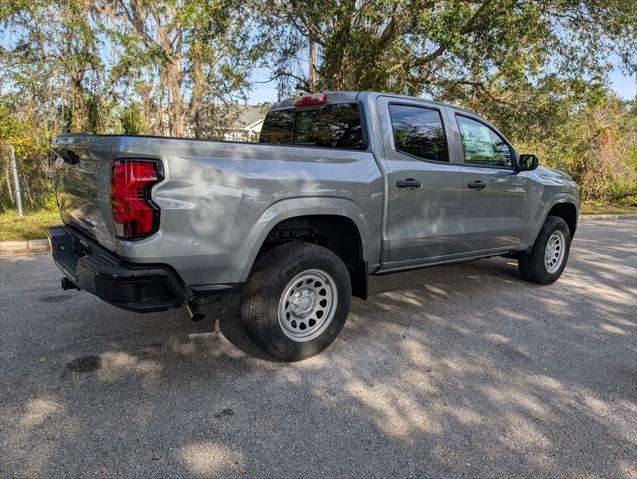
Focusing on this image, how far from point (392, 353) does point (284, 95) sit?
1095 cm

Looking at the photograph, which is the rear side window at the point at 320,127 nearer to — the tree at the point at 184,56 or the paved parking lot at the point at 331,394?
the paved parking lot at the point at 331,394

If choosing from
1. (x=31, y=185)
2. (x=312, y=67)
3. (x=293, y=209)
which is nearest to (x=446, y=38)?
(x=312, y=67)

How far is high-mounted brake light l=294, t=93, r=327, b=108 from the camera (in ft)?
13.4

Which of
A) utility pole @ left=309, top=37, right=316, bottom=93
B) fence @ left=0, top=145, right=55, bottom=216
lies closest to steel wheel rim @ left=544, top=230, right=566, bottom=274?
utility pole @ left=309, top=37, right=316, bottom=93

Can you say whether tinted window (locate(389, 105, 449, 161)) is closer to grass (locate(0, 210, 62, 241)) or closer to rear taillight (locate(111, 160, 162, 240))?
rear taillight (locate(111, 160, 162, 240))

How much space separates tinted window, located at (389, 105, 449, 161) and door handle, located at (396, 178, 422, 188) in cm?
26

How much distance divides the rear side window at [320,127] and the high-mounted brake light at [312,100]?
0.20 feet

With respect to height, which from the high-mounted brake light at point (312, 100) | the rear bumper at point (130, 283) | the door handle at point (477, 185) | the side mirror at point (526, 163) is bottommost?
the rear bumper at point (130, 283)

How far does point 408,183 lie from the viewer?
12.5ft

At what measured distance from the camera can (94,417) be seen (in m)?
2.62

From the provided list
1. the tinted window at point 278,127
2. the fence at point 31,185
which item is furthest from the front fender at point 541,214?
the fence at point 31,185

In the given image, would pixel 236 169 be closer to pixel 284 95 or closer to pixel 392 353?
pixel 392 353

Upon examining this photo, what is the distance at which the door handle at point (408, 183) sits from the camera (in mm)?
3751

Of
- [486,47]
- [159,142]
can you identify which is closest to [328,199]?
[159,142]
